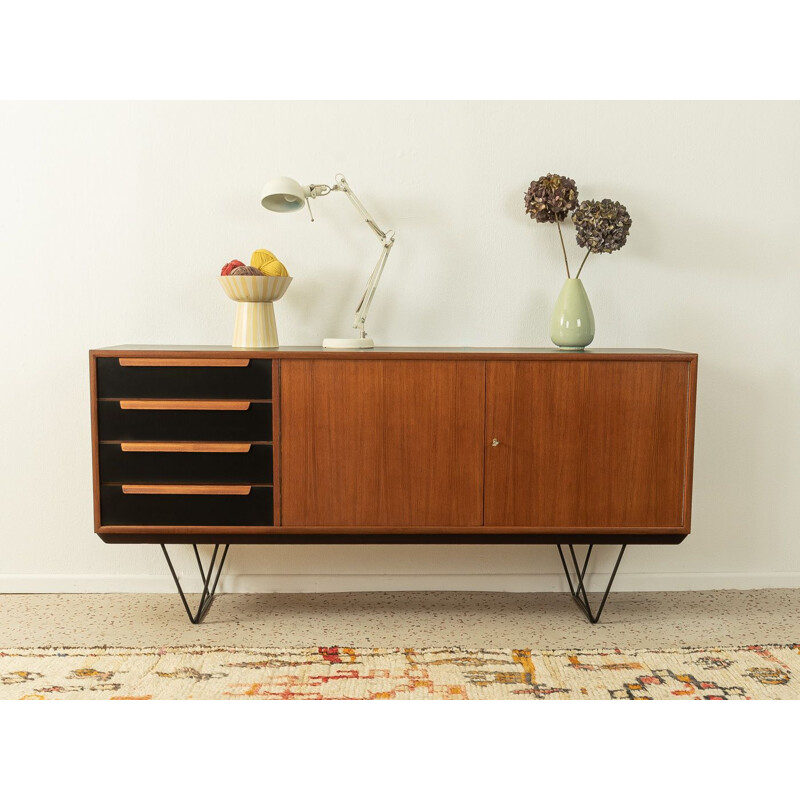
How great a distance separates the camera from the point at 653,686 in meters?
2.19

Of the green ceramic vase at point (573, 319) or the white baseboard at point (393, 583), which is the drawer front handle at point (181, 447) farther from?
the green ceramic vase at point (573, 319)

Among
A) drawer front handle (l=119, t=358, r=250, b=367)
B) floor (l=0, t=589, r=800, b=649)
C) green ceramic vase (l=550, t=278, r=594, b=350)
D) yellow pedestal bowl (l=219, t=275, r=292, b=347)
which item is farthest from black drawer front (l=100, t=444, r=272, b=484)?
green ceramic vase (l=550, t=278, r=594, b=350)

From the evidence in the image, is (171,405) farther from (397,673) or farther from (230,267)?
(397,673)

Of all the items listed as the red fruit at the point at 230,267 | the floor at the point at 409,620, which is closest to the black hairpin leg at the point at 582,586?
the floor at the point at 409,620

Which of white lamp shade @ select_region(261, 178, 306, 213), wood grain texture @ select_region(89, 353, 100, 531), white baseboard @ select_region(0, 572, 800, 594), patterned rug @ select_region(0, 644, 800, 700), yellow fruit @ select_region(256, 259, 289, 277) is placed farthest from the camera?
white baseboard @ select_region(0, 572, 800, 594)

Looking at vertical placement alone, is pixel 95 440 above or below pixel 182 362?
below

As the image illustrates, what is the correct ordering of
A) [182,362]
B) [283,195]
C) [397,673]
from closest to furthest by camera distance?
[397,673], [182,362], [283,195]

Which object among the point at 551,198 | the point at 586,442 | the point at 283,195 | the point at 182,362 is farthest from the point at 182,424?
the point at 551,198

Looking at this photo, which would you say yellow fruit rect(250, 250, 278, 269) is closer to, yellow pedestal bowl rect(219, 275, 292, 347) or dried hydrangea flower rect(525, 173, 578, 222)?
yellow pedestal bowl rect(219, 275, 292, 347)

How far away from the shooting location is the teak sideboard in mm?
2432

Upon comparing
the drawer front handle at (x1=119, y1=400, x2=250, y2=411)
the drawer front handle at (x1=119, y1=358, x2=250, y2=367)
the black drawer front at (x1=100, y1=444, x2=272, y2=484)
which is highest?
the drawer front handle at (x1=119, y1=358, x2=250, y2=367)

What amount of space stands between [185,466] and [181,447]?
6cm

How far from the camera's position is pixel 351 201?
9.15 feet

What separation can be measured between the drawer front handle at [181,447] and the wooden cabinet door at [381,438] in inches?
5.7
